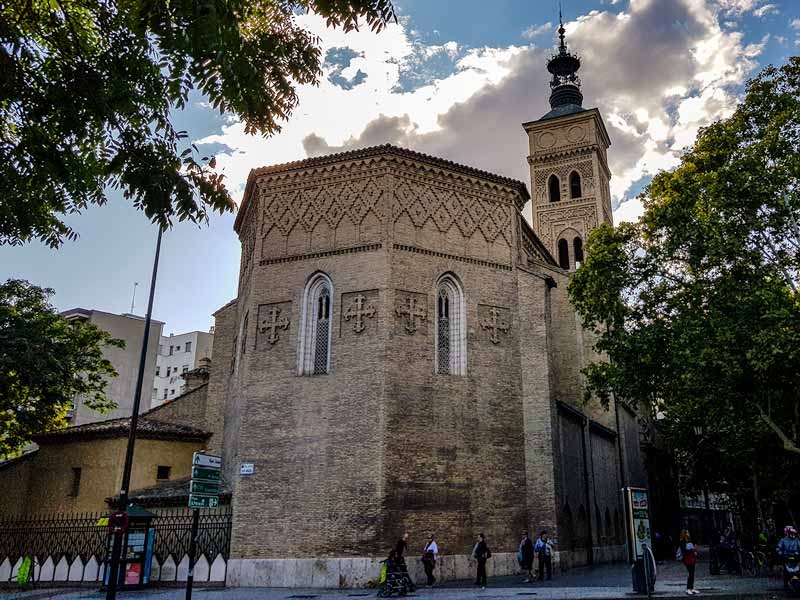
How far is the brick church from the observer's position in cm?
1730

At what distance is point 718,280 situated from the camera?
17.1 m

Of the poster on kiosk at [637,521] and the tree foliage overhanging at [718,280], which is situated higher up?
the tree foliage overhanging at [718,280]

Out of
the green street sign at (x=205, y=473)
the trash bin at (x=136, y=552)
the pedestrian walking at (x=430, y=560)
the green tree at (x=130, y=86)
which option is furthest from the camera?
the trash bin at (x=136, y=552)

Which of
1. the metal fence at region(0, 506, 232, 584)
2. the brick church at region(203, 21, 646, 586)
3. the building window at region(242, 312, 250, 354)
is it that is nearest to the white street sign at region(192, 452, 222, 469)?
the brick church at region(203, 21, 646, 586)

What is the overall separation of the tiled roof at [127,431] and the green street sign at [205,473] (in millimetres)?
12124

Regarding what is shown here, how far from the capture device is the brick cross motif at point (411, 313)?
18.9 m

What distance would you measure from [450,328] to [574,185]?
962 inches

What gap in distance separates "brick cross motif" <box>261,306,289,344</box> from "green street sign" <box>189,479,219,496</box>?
953cm

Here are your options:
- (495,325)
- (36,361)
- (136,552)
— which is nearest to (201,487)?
(136,552)

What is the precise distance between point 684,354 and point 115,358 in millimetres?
41227

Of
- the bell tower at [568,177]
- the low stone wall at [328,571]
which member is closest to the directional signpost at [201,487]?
the low stone wall at [328,571]

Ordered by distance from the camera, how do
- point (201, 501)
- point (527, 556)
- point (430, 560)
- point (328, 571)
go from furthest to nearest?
point (527, 556), point (328, 571), point (430, 560), point (201, 501)

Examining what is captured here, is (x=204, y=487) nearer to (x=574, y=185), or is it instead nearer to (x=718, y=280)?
(x=718, y=280)

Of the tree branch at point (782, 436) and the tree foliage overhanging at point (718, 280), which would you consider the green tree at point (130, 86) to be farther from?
the tree branch at point (782, 436)
